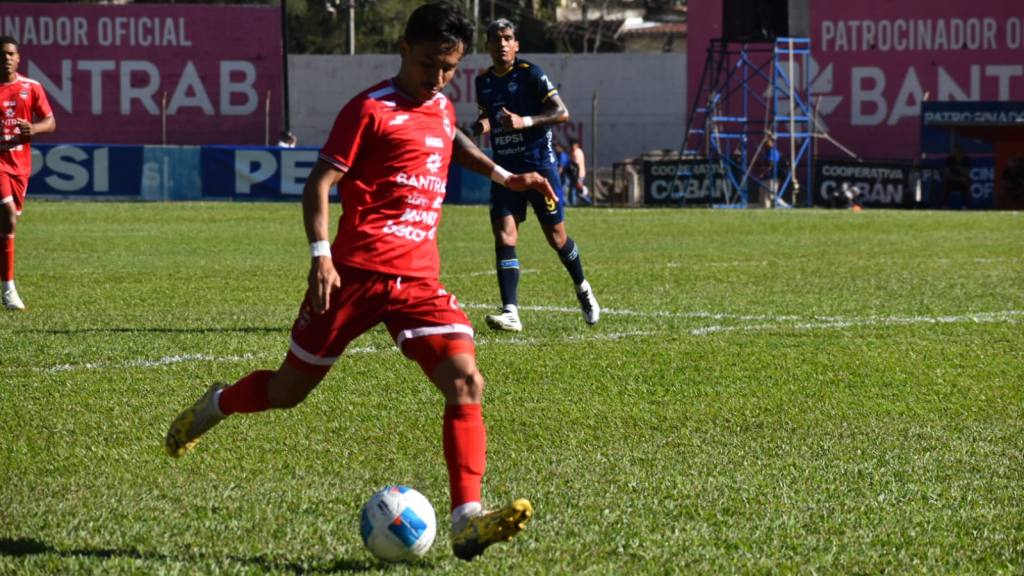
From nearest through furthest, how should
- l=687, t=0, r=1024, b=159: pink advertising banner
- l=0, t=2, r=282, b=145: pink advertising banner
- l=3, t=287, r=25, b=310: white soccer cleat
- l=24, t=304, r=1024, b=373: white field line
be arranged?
1. l=24, t=304, r=1024, b=373: white field line
2. l=3, t=287, r=25, b=310: white soccer cleat
3. l=687, t=0, r=1024, b=159: pink advertising banner
4. l=0, t=2, r=282, b=145: pink advertising banner

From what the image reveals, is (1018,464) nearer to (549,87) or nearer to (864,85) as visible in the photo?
(549,87)

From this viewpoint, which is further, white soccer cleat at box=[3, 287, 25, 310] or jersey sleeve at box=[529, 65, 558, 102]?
white soccer cleat at box=[3, 287, 25, 310]

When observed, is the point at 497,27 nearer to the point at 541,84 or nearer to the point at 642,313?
the point at 541,84

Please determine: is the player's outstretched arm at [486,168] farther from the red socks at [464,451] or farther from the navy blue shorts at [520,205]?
the navy blue shorts at [520,205]

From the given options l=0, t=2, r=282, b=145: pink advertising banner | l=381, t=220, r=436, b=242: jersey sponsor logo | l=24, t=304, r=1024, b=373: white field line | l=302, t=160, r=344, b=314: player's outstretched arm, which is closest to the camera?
l=302, t=160, r=344, b=314: player's outstretched arm

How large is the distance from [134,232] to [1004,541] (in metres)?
19.3

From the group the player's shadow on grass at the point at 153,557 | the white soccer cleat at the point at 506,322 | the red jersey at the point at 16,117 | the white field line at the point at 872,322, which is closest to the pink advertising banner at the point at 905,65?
the white field line at the point at 872,322

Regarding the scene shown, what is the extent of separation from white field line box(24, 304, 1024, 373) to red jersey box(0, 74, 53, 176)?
4.13 meters

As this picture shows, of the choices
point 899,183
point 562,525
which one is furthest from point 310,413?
point 899,183

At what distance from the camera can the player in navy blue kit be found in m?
10.3

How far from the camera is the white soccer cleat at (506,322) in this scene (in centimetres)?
1013

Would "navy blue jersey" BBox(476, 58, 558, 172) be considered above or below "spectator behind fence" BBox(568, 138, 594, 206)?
above

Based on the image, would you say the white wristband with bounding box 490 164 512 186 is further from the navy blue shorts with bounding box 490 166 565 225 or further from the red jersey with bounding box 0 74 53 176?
the red jersey with bounding box 0 74 53 176

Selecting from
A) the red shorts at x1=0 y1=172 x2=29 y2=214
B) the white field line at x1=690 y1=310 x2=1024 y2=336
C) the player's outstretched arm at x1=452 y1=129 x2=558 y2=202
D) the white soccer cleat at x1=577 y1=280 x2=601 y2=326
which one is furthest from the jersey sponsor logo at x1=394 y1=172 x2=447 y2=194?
the red shorts at x1=0 y1=172 x2=29 y2=214
